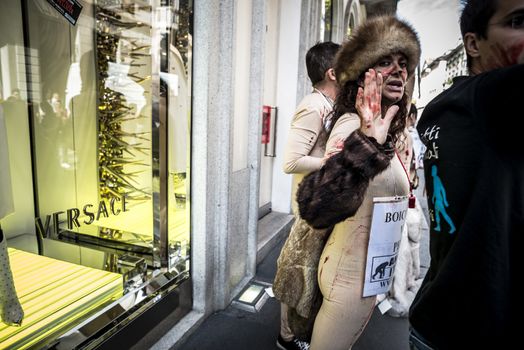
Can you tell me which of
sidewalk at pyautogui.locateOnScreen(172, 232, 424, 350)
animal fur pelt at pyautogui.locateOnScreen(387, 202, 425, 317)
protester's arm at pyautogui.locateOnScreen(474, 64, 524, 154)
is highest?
protester's arm at pyautogui.locateOnScreen(474, 64, 524, 154)

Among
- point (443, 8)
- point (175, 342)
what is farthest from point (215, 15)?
point (443, 8)

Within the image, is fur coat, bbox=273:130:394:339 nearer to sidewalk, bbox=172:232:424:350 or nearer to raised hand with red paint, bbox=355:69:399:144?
raised hand with red paint, bbox=355:69:399:144

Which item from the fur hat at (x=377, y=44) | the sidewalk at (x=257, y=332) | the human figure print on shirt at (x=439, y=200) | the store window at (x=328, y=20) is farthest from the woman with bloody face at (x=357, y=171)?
the store window at (x=328, y=20)

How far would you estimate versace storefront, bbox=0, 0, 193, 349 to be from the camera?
1.98m

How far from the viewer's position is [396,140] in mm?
1500

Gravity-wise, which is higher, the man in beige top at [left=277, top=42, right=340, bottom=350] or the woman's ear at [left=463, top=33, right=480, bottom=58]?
the woman's ear at [left=463, top=33, right=480, bottom=58]

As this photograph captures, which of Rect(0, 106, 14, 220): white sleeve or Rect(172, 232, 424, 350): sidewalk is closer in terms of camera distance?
Rect(0, 106, 14, 220): white sleeve

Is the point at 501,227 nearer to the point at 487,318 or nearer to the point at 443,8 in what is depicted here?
the point at 487,318

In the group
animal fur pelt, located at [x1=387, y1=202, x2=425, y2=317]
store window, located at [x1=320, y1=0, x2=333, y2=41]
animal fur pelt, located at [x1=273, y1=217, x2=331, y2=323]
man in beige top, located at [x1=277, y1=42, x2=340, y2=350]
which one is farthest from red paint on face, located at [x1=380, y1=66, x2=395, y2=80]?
store window, located at [x1=320, y1=0, x2=333, y2=41]

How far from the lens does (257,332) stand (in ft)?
7.95

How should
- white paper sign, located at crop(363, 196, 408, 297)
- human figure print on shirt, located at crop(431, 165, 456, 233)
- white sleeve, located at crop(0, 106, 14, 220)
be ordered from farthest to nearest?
white sleeve, located at crop(0, 106, 14, 220)
white paper sign, located at crop(363, 196, 408, 297)
human figure print on shirt, located at crop(431, 165, 456, 233)

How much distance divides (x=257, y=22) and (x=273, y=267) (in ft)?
7.67

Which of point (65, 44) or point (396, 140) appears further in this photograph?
point (65, 44)

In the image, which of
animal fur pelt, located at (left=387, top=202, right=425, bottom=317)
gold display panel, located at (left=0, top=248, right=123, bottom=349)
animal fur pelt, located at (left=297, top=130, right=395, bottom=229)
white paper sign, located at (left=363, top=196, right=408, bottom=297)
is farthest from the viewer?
animal fur pelt, located at (left=387, top=202, right=425, bottom=317)
